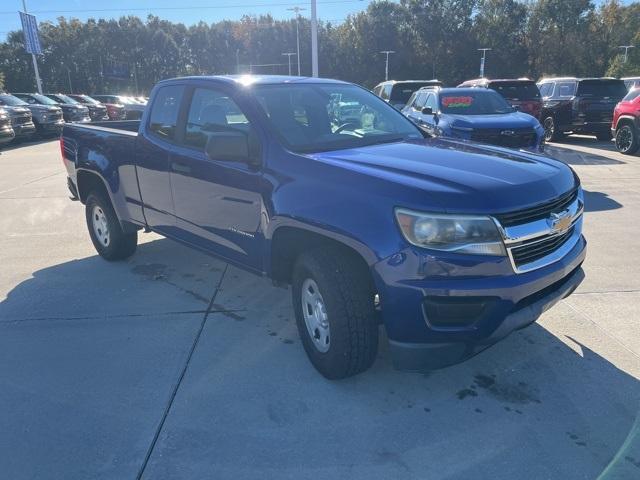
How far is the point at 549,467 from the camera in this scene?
2.56 meters

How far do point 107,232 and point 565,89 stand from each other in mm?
14519

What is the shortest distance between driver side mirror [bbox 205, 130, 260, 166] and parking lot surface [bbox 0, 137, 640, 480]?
1315mm

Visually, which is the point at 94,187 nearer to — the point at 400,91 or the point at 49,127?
the point at 400,91

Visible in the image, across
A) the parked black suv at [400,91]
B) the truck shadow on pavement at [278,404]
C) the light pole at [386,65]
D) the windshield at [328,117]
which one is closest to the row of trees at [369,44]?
the light pole at [386,65]

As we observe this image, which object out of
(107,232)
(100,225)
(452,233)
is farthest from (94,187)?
(452,233)

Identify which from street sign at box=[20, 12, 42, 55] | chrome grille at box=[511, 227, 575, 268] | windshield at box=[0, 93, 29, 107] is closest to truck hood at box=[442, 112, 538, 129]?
chrome grille at box=[511, 227, 575, 268]

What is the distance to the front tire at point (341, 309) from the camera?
9.81 feet

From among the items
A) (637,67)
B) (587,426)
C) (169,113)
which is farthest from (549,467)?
(637,67)

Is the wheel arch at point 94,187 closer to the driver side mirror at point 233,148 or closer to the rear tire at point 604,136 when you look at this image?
the driver side mirror at point 233,148

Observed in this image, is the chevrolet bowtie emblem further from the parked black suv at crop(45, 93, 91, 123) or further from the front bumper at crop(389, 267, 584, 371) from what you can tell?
the parked black suv at crop(45, 93, 91, 123)

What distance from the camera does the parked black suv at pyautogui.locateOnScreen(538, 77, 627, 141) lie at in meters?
14.8

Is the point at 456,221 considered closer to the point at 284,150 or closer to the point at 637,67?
the point at 284,150

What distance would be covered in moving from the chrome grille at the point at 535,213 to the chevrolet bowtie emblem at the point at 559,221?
0.03 m

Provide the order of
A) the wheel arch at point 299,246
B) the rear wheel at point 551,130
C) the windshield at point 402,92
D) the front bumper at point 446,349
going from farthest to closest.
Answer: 1. the rear wheel at point 551,130
2. the windshield at point 402,92
3. the wheel arch at point 299,246
4. the front bumper at point 446,349
